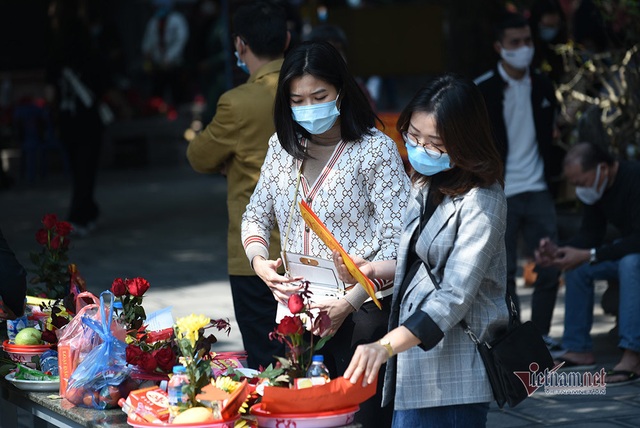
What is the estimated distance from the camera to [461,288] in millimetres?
3225

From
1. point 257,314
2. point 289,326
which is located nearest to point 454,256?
point 289,326

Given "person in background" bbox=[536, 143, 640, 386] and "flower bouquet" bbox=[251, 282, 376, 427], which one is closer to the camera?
"flower bouquet" bbox=[251, 282, 376, 427]

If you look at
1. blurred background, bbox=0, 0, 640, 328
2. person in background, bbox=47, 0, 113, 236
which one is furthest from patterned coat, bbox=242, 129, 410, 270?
person in background, bbox=47, 0, 113, 236

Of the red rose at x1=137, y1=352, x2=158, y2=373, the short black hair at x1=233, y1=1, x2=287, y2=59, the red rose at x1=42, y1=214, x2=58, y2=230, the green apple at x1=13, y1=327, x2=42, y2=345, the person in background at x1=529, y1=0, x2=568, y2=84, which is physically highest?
the person in background at x1=529, y1=0, x2=568, y2=84

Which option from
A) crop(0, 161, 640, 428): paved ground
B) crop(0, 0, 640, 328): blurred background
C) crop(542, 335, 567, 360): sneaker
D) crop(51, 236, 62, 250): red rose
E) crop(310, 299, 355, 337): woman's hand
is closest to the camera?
crop(310, 299, 355, 337): woman's hand

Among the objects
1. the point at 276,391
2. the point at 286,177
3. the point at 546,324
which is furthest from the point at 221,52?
the point at 276,391

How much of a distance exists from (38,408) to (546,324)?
362 cm

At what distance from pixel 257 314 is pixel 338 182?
3.69 feet

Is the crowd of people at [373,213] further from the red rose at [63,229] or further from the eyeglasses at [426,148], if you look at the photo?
the red rose at [63,229]

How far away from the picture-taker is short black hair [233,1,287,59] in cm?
483

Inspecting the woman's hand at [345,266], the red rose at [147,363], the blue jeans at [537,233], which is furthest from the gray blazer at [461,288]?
the blue jeans at [537,233]

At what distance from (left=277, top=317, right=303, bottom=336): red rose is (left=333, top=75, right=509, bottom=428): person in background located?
0.32 meters

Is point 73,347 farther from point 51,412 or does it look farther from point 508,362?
point 508,362

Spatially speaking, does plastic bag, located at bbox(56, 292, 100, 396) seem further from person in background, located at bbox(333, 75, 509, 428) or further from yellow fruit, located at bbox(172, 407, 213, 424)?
person in background, located at bbox(333, 75, 509, 428)
